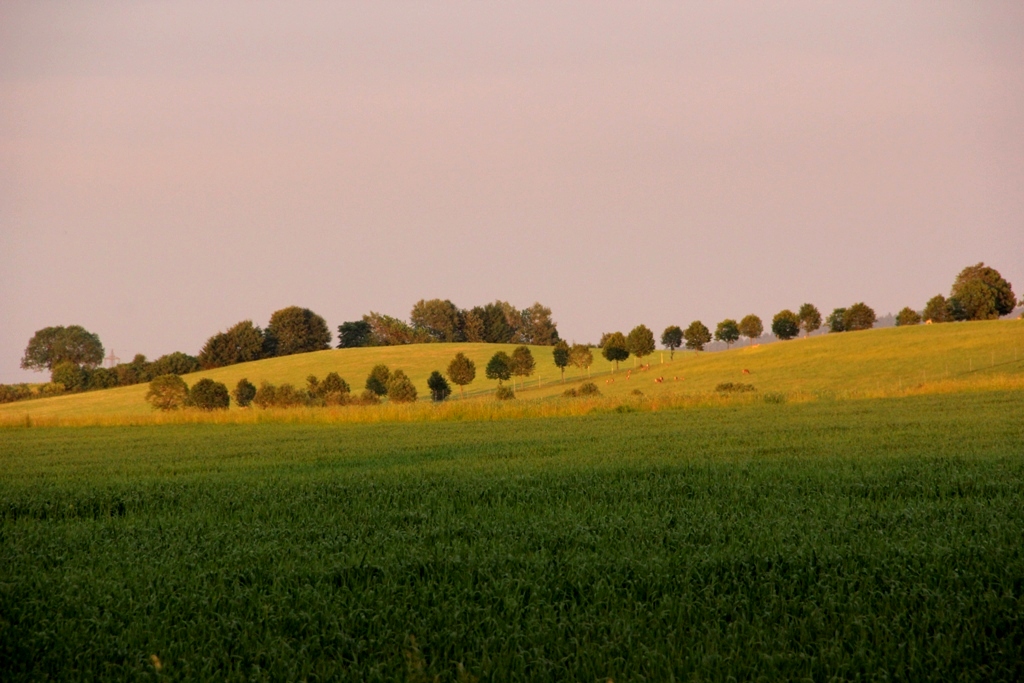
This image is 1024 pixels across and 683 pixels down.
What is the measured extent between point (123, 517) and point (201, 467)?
8.30 m

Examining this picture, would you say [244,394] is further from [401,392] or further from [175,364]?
[175,364]

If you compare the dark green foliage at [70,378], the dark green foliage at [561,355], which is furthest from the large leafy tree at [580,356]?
the dark green foliage at [70,378]

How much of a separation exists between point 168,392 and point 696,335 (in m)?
67.8

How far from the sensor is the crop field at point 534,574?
5.84m

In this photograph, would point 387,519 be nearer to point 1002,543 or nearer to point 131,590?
point 131,590

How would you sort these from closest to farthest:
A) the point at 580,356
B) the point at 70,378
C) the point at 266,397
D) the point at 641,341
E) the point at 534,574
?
the point at 534,574, the point at 266,397, the point at 580,356, the point at 641,341, the point at 70,378

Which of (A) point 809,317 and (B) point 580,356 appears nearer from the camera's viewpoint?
(B) point 580,356

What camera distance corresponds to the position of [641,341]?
106 m

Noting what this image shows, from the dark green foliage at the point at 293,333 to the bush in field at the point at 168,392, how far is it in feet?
171

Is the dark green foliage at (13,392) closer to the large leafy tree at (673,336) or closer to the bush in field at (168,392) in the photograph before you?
the bush in field at (168,392)

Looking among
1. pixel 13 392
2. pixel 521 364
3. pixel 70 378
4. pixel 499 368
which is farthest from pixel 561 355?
pixel 13 392

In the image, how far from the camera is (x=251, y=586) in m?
7.64

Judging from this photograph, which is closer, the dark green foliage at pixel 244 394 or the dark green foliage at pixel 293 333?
the dark green foliage at pixel 244 394

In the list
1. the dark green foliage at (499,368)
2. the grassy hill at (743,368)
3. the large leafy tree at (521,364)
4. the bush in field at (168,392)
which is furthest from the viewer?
the large leafy tree at (521,364)
